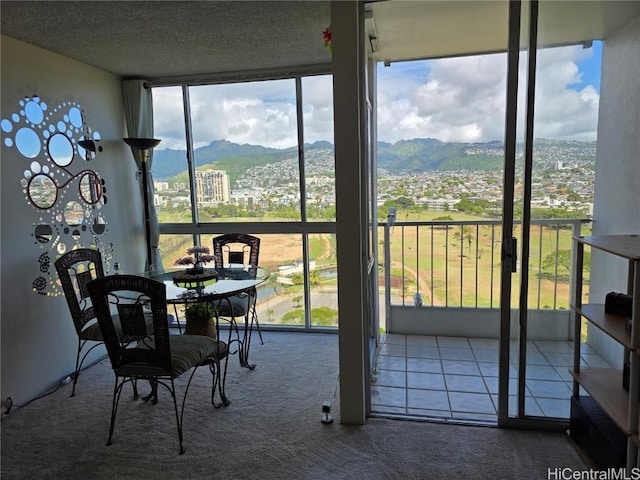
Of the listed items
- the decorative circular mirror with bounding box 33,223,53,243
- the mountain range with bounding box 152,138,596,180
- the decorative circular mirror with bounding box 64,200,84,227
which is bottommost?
the decorative circular mirror with bounding box 33,223,53,243

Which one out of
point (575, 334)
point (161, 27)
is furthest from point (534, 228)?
point (161, 27)

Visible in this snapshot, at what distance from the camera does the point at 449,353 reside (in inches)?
133

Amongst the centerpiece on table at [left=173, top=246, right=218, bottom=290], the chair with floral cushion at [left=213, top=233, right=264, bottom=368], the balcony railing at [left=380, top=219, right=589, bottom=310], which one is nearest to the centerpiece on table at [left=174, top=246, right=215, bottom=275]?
the centerpiece on table at [left=173, top=246, right=218, bottom=290]

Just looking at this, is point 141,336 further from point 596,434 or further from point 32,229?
point 596,434

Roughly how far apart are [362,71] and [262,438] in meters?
2.13

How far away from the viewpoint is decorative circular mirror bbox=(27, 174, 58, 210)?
2.88 metres

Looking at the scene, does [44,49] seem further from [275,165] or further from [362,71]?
[362,71]

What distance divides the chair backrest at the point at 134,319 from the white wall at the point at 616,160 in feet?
7.46

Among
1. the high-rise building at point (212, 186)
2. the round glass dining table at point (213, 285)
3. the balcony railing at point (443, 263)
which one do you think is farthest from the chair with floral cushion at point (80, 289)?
the balcony railing at point (443, 263)

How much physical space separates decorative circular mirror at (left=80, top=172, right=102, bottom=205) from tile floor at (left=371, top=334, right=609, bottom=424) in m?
2.66

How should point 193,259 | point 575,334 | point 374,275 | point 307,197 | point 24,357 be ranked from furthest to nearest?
point 307,197 → point 374,275 → point 193,259 → point 24,357 → point 575,334

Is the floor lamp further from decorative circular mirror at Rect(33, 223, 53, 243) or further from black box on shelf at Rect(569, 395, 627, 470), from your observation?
black box on shelf at Rect(569, 395, 627, 470)

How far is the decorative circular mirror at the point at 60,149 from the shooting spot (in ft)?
9.97

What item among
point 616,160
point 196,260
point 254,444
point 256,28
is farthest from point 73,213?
point 616,160
